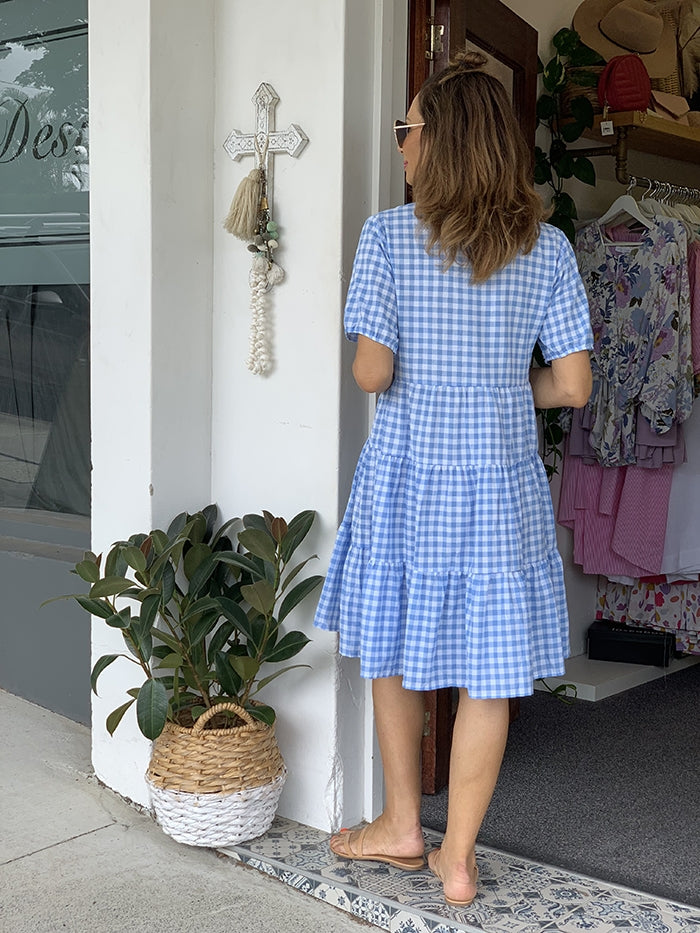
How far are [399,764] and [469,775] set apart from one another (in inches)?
7.1

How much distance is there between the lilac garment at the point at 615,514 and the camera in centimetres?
363

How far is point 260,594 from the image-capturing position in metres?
2.17

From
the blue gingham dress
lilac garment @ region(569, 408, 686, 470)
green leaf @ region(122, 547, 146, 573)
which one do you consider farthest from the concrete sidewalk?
lilac garment @ region(569, 408, 686, 470)

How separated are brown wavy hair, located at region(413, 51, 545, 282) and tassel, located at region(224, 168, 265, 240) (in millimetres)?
505

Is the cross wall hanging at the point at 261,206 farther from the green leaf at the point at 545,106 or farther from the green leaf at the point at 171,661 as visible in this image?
the green leaf at the point at 545,106

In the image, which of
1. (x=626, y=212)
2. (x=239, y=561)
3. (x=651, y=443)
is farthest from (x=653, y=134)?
(x=239, y=561)

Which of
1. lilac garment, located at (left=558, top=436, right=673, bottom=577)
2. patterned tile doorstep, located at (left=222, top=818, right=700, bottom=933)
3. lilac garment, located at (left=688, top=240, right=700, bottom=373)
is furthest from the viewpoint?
lilac garment, located at (left=558, top=436, right=673, bottom=577)

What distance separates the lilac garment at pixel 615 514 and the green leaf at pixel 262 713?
1761 mm

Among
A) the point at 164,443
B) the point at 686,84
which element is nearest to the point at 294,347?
the point at 164,443

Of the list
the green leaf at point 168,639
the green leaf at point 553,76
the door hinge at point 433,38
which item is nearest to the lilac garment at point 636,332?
the green leaf at point 553,76

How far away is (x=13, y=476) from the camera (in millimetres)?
3182

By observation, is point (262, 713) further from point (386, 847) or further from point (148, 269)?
point (148, 269)

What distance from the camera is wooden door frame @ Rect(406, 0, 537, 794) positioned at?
2420 mm

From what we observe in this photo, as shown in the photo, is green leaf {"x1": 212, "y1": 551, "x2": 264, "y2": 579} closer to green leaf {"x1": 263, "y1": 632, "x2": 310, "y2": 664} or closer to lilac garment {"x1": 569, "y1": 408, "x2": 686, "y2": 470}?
green leaf {"x1": 263, "y1": 632, "x2": 310, "y2": 664}
